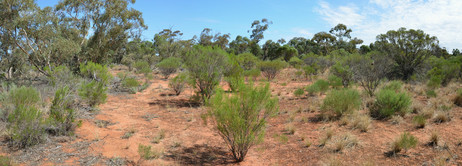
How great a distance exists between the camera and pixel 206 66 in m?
10.4

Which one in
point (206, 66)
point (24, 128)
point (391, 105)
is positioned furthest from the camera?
point (206, 66)

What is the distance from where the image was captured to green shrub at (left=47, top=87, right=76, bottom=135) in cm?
591

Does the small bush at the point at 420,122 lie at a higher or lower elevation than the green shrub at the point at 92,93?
lower

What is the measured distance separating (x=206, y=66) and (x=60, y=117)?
558cm

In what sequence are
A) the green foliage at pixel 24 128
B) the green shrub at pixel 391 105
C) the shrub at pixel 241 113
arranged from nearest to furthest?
the shrub at pixel 241 113 → the green foliage at pixel 24 128 → the green shrub at pixel 391 105

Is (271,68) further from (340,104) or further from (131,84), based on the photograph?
(340,104)

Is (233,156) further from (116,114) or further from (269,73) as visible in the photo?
(269,73)

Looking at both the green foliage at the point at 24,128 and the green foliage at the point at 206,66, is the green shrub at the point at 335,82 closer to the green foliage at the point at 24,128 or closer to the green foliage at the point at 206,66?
the green foliage at the point at 206,66

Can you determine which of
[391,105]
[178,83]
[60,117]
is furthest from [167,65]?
[391,105]

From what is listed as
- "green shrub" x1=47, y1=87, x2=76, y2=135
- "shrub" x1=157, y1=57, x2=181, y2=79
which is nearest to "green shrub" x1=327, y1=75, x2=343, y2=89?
"green shrub" x1=47, y1=87, x2=76, y2=135

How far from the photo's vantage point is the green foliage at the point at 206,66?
409 inches

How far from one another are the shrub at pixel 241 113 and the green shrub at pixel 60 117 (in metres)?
3.88

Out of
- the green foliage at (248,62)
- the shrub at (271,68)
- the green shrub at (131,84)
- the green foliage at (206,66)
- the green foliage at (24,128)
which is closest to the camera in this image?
the green foliage at (24,128)

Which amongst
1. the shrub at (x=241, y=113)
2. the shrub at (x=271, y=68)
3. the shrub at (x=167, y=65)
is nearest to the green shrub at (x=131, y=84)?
the shrub at (x=167, y=65)
